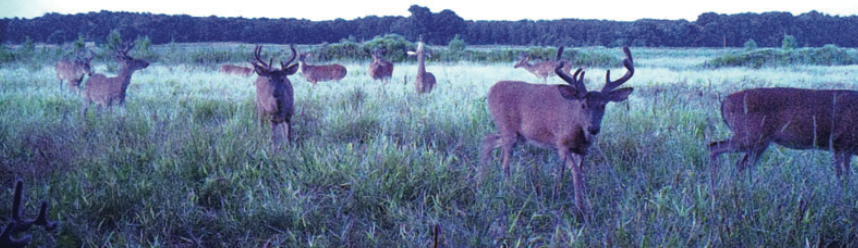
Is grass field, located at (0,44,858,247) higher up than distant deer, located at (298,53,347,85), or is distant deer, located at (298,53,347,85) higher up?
distant deer, located at (298,53,347,85)

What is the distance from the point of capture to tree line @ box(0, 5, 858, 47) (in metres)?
55.2

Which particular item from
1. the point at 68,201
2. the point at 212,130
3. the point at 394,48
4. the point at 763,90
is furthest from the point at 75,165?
the point at 394,48

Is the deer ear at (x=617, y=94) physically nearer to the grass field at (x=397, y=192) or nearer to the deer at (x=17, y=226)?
the grass field at (x=397, y=192)

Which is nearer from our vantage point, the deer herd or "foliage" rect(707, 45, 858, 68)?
the deer herd

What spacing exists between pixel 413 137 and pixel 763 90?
10.5 ft

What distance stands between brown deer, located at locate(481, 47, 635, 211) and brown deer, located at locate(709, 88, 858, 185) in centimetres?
112

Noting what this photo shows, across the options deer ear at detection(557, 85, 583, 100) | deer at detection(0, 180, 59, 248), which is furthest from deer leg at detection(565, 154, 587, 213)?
deer at detection(0, 180, 59, 248)

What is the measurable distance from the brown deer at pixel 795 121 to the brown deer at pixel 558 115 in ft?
3.68

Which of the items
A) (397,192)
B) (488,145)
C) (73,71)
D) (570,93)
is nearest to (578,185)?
(570,93)

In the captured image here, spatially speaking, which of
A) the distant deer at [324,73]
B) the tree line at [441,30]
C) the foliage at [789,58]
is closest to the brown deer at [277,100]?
the distant deer at [324,73]

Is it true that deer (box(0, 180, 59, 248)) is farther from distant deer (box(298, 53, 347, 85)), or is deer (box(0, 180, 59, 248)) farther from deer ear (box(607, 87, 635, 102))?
distant deer (box(298, 53, 347, 85))

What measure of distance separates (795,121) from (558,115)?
1.89 meters

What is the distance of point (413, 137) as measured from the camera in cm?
593

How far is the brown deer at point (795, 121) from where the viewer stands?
4.43m
